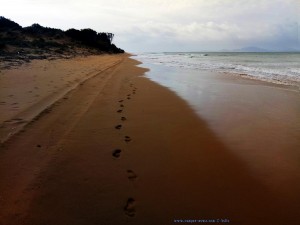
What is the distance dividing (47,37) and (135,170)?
41057 millimetres

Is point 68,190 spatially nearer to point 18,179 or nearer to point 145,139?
point 18,179

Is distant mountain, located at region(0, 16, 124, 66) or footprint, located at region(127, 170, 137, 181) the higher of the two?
distant mountain, located at region(0, 16, 124, 66)

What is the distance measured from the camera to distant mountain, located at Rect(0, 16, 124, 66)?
22.8 meters

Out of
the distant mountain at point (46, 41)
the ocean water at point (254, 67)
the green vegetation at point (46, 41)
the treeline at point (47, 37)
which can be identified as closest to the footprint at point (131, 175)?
the ocean water at point (254, 67)

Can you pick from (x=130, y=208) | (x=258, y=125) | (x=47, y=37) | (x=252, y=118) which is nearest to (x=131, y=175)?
(x=130, y=208)

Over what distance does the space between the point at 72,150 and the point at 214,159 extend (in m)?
1.94

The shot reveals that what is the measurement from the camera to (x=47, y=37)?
40594mm

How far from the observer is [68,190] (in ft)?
9.92

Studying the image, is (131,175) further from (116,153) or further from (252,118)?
(252,118)

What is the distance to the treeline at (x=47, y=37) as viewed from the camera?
29883mm

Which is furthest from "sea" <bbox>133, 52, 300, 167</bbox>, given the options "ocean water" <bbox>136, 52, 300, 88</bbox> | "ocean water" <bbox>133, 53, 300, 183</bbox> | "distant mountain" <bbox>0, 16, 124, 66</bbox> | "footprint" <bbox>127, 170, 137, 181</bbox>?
"distant mountain" <bbox>0, 16, 124, 66</bbox>

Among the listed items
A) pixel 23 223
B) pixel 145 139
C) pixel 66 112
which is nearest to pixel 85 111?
pixel 66 112

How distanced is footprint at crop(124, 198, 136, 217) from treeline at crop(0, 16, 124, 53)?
22.0m

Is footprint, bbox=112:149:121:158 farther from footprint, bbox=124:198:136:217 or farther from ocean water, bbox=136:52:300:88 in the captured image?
ocean water, bbox=136:52:300:88
